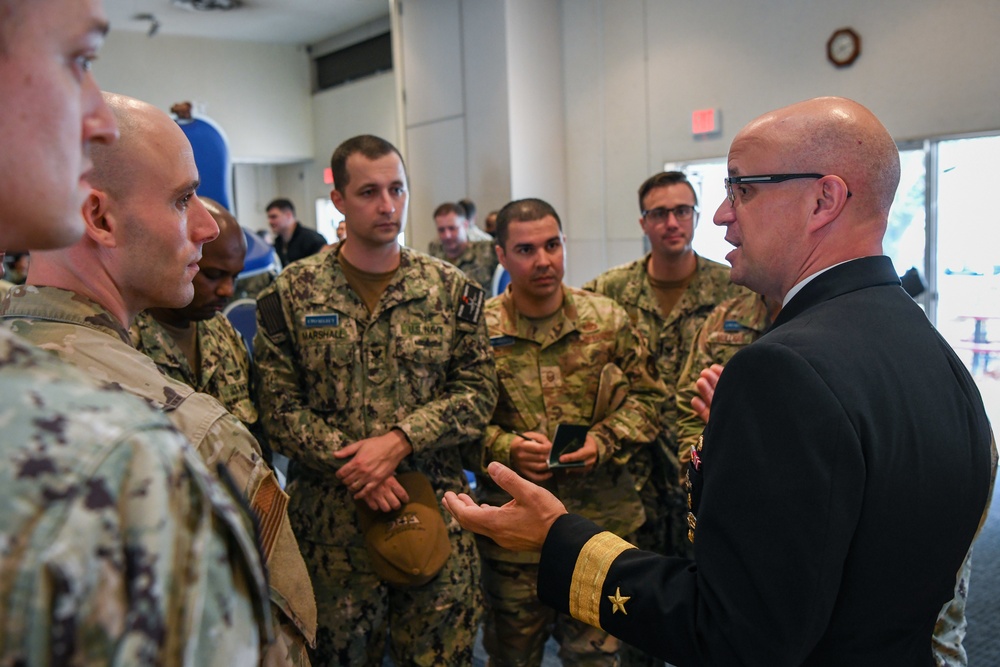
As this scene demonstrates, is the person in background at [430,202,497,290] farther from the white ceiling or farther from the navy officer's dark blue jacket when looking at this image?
the navy officer's dark blue jacket

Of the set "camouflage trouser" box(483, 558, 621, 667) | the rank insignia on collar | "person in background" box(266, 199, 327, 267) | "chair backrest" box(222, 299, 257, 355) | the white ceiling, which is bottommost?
"camouflage trouser" box(483, 558, 621, 667)

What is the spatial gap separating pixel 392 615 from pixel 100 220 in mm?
1470

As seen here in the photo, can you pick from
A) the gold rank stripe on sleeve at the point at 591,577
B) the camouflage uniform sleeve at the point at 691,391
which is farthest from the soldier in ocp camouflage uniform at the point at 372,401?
the gold rank stripe on sleeve at the point at 591,577

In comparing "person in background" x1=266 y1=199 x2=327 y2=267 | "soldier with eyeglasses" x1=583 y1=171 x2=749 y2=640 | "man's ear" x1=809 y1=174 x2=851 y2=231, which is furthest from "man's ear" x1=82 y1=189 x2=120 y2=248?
"person in background" x1=266 y1=199 x2=327 y2=267

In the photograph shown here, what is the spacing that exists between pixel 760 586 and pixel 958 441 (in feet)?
1.25

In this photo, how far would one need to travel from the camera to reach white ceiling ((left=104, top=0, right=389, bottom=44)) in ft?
31.3

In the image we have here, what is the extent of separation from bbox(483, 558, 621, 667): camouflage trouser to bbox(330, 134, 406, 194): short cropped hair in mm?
1311

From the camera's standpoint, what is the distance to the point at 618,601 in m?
1.22

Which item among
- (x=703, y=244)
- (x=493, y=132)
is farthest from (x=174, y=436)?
(x=493, y=132)

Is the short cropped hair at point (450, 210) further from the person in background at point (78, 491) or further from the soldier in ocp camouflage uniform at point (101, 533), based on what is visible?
the soldier in ocp camouflage uniform at point (101, 533)

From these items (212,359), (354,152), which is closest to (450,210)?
(354,152)

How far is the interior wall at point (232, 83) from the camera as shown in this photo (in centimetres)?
1046

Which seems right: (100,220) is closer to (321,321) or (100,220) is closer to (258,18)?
(321,321)

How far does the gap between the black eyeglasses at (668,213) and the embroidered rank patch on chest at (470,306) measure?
3.92 ft
